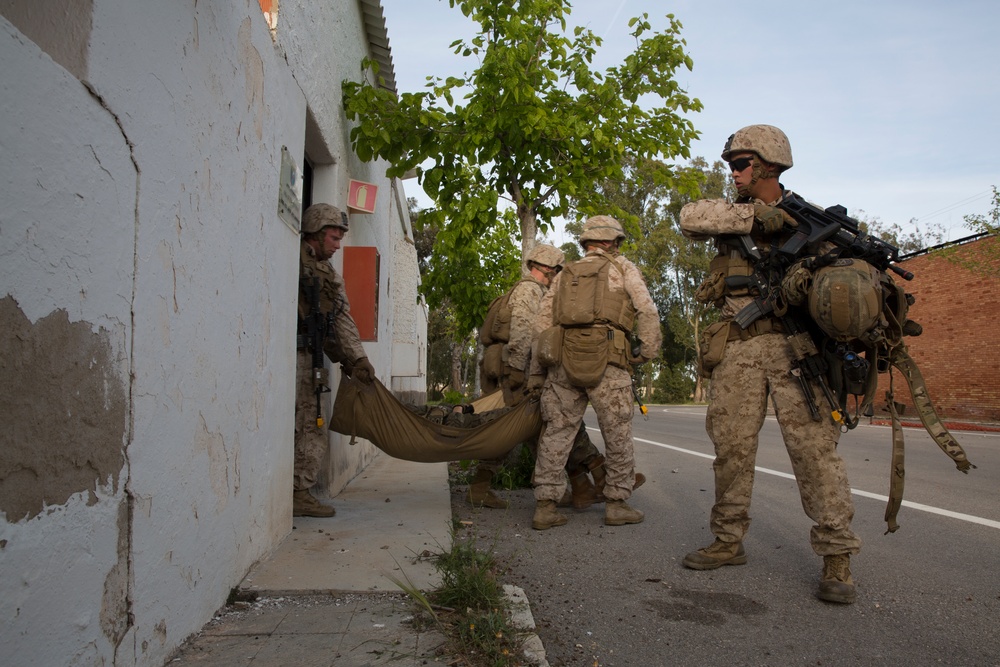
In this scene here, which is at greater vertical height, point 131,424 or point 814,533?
point 131,424

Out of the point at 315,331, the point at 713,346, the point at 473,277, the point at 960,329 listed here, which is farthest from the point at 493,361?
the point at 960,329

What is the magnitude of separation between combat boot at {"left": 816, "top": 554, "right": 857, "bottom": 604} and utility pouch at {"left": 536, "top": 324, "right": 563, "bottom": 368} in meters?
2.00

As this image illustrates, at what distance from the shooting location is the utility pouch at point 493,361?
6348 mm

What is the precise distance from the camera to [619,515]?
4879mm

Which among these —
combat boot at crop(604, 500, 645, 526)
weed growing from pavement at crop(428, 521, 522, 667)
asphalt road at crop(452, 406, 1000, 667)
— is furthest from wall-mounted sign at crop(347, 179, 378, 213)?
weed growing from pavement at crop(428, 521, 522, 667)

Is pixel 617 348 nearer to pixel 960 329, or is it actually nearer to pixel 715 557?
pixel 715 557

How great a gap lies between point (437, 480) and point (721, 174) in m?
35.7

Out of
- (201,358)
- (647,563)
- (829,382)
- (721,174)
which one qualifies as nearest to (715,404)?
(829,382)

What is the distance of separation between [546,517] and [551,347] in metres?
1.08

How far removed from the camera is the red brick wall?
19844 millimetres

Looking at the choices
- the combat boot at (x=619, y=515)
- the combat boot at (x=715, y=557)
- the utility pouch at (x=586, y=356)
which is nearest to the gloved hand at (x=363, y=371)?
the utility pouch at (x=586, y=356)

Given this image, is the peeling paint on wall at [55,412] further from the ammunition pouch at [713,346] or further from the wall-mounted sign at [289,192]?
the ammunition pouch at [713,346]

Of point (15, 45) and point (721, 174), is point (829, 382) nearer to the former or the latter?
point (15, 45)

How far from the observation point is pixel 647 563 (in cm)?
391
